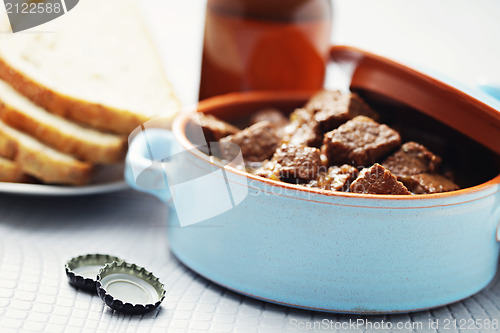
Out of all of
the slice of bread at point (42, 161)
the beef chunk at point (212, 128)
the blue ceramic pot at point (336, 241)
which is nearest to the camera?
the blue ceramic pot at point (336, 241)

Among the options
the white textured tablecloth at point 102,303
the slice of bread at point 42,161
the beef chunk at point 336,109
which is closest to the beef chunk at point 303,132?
the beef chunk at point 336,109

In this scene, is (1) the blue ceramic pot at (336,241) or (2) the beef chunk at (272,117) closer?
(1) the blue ceramic pot at (336,241)

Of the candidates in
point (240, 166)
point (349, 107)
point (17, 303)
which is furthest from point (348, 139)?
point (17, 303)

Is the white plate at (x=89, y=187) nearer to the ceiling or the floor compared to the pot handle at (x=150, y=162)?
nearer to the floor

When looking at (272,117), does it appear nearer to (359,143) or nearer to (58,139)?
(359,143)

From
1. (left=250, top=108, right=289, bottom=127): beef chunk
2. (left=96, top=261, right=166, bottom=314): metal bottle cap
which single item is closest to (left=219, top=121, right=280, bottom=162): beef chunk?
(left=250, top=108, right=289, bottom=127): beef chunk

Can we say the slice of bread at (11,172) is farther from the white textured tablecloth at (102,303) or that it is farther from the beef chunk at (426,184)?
the beef chunk at (426,184)

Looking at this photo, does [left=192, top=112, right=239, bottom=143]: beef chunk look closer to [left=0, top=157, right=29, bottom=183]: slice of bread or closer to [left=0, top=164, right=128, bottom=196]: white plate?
[left=0, top=164, right=128, bottom=196]: white plate
